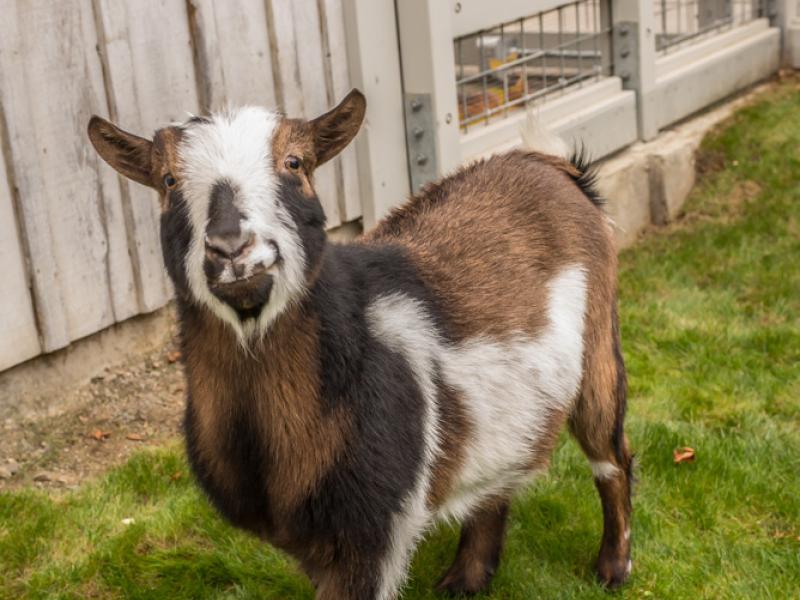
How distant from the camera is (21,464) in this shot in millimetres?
4590

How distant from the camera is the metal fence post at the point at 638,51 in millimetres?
7125

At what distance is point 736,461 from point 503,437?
1.49m

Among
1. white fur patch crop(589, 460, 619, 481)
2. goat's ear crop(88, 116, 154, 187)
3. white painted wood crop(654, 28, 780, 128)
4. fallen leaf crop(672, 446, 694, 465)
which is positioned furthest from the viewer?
white painted wood crop(654, 28, 780, 128)

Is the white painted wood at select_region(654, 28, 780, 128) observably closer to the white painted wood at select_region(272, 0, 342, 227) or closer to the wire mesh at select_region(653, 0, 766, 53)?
the wire mesh at select_region(653, 0, 766, 53)

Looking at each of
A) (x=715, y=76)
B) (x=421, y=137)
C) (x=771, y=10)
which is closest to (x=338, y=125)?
(x=421, y=137)

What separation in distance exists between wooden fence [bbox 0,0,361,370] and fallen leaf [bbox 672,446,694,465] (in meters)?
2.07

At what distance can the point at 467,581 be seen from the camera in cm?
407

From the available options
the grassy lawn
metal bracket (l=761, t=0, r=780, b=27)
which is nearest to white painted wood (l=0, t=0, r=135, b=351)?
the grassy lawn

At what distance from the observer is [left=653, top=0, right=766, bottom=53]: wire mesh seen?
8.04 m

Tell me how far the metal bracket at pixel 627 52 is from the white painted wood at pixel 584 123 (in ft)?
0.23

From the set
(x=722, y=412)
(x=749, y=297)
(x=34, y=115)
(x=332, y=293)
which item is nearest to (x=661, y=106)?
(x=749, y=297)

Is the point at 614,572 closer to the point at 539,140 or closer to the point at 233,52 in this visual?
the point at 539,140

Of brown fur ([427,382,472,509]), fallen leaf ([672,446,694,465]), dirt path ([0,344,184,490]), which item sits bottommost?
fallen leaf ([672,446,694,465])

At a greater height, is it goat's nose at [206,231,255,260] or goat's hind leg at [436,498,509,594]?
goat's nose at [206,231,255,260]
